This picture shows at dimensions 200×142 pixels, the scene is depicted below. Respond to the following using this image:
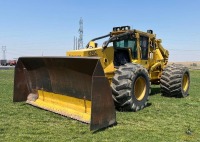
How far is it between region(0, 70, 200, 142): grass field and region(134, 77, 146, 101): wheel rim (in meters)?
0.41

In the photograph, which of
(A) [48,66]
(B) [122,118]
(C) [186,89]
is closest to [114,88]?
(B) [122,118]

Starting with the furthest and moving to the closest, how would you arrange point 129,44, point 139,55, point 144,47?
point 144,47 < point 139,55 < point 129,44

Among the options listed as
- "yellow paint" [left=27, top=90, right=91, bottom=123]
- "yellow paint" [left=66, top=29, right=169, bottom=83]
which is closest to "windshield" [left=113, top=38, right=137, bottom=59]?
"yellow paint" [left=66, top=29, right=169, bottom=83]

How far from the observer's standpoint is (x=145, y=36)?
34.8ft

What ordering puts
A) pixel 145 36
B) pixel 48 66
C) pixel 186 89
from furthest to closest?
pixel 186 89 < pixel 145 36 < pixel 48 66

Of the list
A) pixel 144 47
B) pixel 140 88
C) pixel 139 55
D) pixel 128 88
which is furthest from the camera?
pixel 144 47

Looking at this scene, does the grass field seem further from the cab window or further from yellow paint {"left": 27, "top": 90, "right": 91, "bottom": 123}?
the cab window

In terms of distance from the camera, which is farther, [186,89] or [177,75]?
[186,89]

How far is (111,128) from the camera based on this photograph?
6.25m

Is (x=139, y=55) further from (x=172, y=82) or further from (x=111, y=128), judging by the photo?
(x=111, y=128)

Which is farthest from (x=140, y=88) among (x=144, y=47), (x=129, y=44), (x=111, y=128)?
(x=111, y=128)

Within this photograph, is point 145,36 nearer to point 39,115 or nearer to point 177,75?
point 177,75

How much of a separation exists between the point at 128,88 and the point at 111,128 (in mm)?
1589

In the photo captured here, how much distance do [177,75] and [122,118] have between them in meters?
4.32
